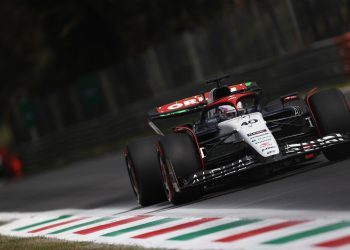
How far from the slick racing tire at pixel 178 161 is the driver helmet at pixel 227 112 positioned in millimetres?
746

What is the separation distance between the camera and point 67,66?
4378 centimetres

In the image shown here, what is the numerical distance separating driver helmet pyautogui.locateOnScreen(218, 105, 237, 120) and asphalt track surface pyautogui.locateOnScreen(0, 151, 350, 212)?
2.78 feet

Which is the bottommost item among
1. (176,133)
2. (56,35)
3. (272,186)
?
(272,186)

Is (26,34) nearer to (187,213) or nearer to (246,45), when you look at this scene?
(246,45)

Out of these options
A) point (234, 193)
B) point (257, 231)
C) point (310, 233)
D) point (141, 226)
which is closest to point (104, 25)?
point (234, 193)

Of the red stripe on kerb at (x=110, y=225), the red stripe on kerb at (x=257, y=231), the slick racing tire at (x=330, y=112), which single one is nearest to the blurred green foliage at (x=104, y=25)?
the slick racing tire at (x=330, y=112)

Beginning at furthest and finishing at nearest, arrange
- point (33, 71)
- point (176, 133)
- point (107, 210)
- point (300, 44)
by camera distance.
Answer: point (33, 71)
point (300, 44)
point (107, 210)
point (176, 133)

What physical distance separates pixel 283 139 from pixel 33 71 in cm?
4345

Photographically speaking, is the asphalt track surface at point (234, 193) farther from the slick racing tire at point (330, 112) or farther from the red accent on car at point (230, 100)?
the red accent on car at point (230, 100)

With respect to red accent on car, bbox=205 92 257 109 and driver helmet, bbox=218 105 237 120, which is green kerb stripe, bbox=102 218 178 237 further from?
red accent on car, bbox=205 92 257 109

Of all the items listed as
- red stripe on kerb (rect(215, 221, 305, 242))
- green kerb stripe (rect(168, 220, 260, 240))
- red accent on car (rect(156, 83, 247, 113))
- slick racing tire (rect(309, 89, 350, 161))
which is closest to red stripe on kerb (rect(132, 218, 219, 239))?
green kerb stripe (rect(168, 220, 260, 240))

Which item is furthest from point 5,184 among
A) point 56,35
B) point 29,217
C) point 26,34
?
point 26,34

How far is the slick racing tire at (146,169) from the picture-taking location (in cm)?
1266

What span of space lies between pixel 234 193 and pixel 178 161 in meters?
0.93
